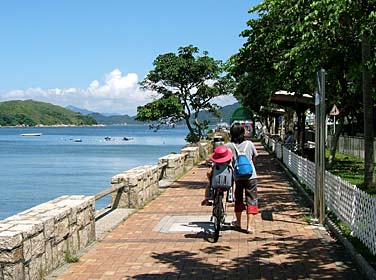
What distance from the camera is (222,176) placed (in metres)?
8.87

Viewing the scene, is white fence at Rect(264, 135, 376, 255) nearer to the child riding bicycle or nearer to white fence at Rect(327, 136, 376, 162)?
the child riding bicycle

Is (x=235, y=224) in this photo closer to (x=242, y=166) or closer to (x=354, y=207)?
(x=242, y=166)

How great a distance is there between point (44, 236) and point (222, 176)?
10.1 feet

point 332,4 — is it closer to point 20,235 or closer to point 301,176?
point 20,235

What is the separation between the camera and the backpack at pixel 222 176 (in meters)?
8.84

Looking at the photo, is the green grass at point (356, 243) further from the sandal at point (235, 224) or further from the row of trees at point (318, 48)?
the row of trees at point (318, 48)

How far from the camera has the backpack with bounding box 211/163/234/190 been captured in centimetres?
884

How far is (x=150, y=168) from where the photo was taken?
47.1 feet

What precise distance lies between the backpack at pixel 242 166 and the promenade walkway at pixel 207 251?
38.4 inches

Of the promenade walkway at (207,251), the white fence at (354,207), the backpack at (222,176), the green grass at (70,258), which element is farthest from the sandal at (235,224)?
the green grass at (70,258)

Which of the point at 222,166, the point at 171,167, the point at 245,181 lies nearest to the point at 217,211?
the point at 222,166

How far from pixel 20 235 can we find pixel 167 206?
6.96 m

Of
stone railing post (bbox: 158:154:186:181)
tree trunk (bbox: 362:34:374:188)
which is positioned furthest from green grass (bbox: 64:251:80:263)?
stone railing post (bbox: 158:154:186:181)

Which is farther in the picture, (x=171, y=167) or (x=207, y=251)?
(x=171, y=167)
